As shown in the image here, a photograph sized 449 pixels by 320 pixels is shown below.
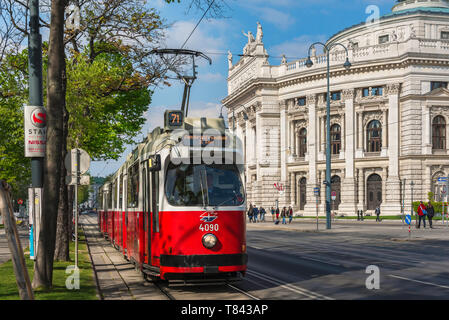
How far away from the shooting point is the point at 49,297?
968 cm

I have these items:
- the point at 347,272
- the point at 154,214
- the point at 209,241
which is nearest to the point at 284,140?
the point at 347,272

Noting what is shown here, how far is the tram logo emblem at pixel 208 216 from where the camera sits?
35.3 ft

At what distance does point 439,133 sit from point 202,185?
51491 millimetres

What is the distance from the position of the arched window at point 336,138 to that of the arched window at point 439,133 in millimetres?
10010

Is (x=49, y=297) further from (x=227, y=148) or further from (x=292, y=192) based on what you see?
(x=292, y=192)

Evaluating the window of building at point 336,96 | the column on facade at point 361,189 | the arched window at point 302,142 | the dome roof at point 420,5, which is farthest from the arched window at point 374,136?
the dome roof at point 420,5

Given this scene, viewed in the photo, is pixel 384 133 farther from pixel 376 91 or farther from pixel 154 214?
pixel 154 214

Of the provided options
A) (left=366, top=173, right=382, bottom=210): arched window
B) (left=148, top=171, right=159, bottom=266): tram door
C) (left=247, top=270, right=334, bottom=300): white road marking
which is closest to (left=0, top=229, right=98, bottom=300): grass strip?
(left=148, top=171, right=159, bottom=266): tram door

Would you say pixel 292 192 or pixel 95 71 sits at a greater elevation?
pixel 95 71

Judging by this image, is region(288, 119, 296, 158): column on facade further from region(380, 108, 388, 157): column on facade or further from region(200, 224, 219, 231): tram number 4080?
region(200, 224, 219, 231): tram number 4080

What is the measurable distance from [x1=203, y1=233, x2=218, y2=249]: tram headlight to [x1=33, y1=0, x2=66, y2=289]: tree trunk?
293 centimetres

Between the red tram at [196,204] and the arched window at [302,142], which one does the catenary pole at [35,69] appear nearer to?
the red tram at [196,204]
